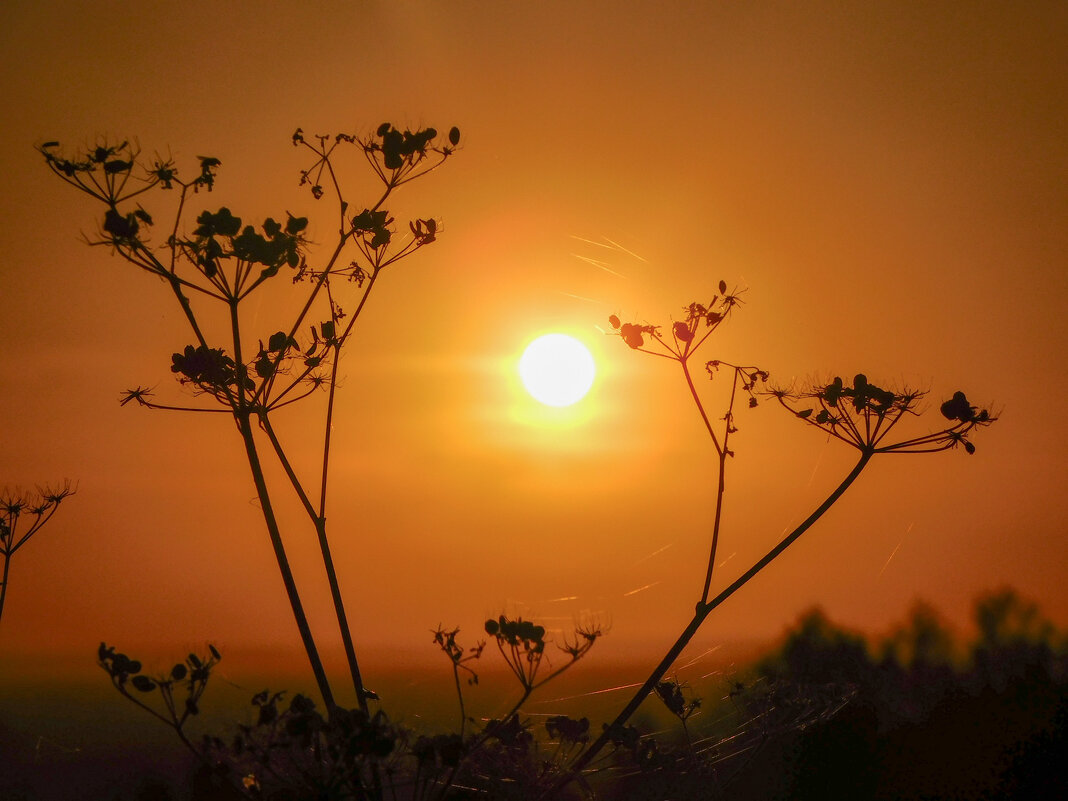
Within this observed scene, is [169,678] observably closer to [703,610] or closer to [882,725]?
[703,610]

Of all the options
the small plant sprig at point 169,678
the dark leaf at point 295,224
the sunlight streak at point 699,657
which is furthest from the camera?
the sunlight streak at point 699,657

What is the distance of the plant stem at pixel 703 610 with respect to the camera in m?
4.79

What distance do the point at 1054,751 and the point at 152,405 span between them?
6498mm

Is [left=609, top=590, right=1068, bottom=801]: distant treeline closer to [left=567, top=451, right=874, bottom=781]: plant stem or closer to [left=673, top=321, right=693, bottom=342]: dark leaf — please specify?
[left=567, top=451, right=874, bottom=781]: plant stem

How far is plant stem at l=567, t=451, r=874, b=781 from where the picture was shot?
4.79 m

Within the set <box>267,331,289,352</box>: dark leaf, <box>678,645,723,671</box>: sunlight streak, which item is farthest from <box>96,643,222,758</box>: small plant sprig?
<box>678,645,723,671</box>: sunlight streak

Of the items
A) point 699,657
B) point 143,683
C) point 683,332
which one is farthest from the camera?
point 699,657

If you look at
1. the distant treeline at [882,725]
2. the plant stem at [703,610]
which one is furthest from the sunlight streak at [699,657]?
the plant stem at [703,610]

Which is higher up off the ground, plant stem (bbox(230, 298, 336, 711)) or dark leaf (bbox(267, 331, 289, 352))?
dark leaf (bbox(267, 331, 289, 352))

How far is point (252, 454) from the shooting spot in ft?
15.5

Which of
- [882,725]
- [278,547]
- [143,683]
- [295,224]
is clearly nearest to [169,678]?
[143,683]

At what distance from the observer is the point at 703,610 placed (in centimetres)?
491

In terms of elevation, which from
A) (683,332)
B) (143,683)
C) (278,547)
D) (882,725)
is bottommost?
(882,725)

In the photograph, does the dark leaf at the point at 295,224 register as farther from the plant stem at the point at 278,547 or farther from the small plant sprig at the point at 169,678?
the small plant sprig at the point at 169,678
